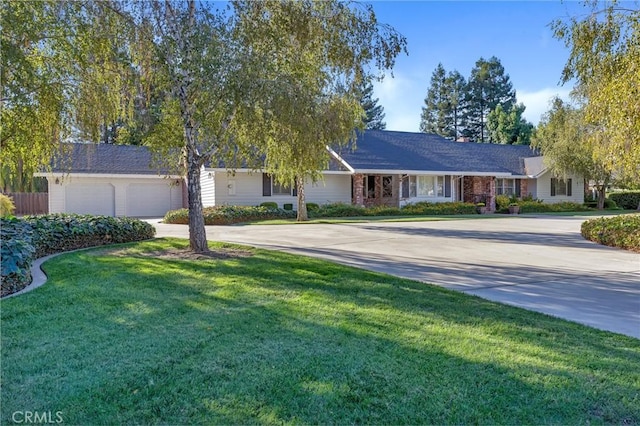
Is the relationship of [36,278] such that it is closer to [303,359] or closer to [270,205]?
[303,359]

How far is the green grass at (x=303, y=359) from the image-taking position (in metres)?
3.02

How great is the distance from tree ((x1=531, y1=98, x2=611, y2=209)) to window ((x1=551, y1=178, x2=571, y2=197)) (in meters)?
3.00

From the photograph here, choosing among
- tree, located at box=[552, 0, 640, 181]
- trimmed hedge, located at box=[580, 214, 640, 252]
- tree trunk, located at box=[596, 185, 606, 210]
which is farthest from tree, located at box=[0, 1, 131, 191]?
tree trunk, located at box=[596, 185, 606, 210]

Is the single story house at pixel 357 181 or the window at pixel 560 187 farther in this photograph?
the window at pixel 560 187

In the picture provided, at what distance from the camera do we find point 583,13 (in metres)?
9.68

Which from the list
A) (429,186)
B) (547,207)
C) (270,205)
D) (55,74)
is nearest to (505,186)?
(547,207)

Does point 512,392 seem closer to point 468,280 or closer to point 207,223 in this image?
point 468,280

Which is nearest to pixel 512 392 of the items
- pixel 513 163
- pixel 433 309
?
pixel 433 309

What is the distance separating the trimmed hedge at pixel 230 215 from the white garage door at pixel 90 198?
17.2 ft

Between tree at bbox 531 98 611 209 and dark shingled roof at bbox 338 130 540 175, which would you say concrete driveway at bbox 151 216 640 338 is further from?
tree at bbox 531 98 611 209


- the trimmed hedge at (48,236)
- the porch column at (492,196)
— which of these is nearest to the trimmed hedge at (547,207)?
the porch column at (492,196)

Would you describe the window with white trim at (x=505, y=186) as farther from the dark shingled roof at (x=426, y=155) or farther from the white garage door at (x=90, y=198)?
the white garage door at (x=90, y=198)

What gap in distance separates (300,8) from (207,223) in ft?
39.7

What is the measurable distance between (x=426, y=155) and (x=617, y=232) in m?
17.5
